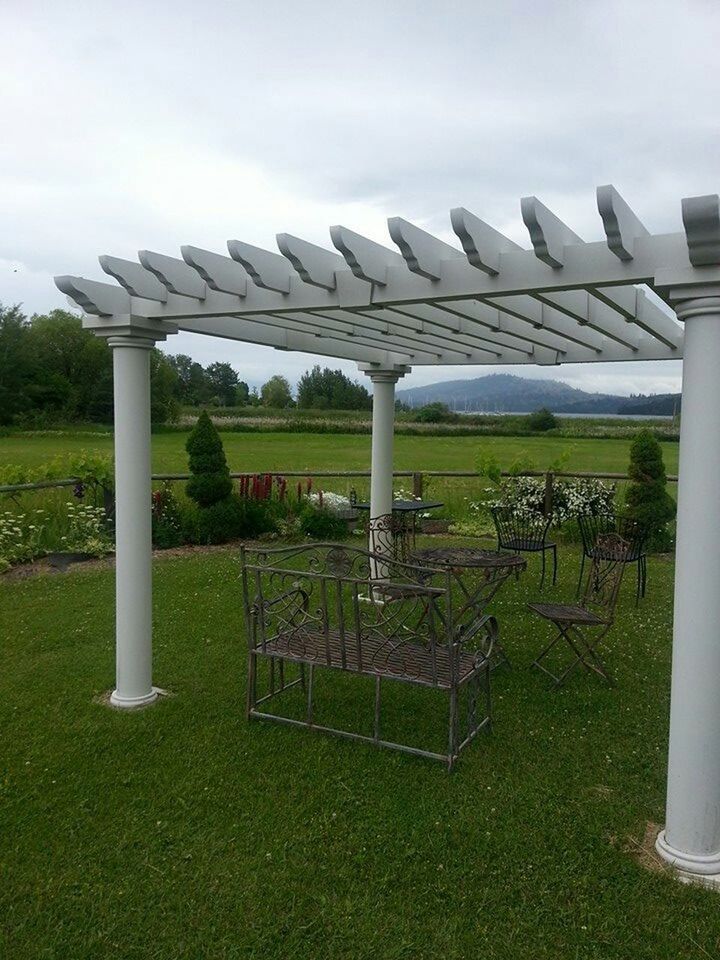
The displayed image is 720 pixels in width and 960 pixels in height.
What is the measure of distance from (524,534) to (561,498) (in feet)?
7.33

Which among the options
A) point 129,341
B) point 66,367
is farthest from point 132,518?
point 66,367

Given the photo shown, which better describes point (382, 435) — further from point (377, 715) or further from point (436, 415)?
point (436, 415)

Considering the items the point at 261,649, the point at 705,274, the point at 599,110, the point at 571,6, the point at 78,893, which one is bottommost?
the point at 78,893

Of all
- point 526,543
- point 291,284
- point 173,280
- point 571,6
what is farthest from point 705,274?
point 526,543

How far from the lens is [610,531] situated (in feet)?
28.4

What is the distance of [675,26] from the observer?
3963 millimetres

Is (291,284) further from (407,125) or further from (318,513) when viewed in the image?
(318,513)

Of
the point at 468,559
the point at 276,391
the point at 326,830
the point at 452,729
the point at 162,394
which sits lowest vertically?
the point at 326,830

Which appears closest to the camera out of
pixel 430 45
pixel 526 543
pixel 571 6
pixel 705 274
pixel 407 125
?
pixel 705 274

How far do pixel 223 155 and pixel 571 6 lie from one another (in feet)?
10.3

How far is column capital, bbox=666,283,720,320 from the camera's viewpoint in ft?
7.97

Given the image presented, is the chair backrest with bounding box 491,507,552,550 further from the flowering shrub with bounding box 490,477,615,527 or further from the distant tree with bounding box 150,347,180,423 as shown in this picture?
the distant tree with bounding box 150,347,180,423

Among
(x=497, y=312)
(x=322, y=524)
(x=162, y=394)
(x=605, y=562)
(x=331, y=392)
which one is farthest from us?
(x=331, y=392)

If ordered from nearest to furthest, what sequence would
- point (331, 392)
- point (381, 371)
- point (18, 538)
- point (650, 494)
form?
point (381, 371)
point (18, 538)
point (650, 494)
point (331, 392)
